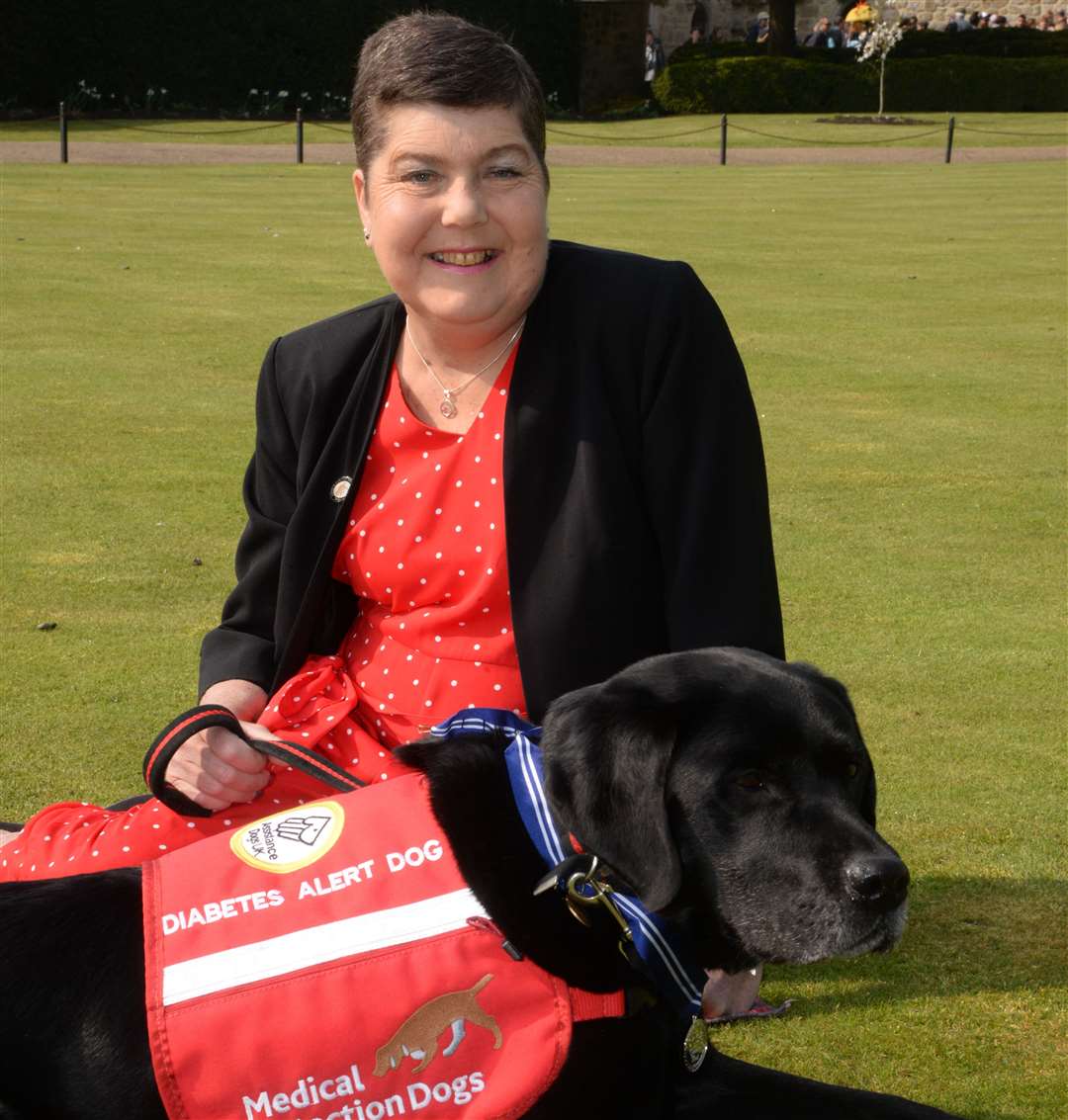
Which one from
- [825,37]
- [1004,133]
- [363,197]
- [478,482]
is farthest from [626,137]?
[478,482]

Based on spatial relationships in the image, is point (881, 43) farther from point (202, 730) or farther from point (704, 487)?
point (202, 730)

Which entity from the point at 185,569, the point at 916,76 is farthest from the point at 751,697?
the point at 916,76

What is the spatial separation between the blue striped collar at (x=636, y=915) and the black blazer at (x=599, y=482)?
635mm

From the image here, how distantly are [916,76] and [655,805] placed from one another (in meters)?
52.1

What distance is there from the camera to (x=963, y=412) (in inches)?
426

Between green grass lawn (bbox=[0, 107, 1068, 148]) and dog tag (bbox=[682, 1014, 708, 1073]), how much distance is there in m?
35.9

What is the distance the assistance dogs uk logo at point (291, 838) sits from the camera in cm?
289

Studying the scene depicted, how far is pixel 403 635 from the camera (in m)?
3.72

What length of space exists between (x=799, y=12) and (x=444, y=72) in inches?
2834

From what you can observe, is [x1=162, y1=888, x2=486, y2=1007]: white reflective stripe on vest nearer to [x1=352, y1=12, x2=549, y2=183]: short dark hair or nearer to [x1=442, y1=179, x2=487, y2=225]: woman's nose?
[x1=442, y1=179, x2=487, y2=225]: woman's nose

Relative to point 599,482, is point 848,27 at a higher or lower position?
higher

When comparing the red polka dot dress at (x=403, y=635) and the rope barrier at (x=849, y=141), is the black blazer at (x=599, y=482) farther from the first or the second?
the rope barrier at (x=849, y=141)

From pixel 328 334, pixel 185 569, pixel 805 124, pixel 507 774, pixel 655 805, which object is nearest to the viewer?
pixel 655 805

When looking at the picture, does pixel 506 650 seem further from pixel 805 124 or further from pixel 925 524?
pixel 805 124
